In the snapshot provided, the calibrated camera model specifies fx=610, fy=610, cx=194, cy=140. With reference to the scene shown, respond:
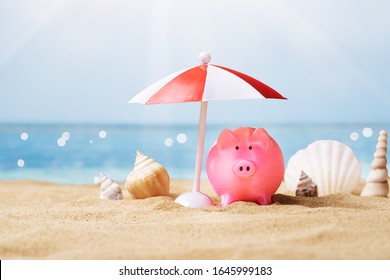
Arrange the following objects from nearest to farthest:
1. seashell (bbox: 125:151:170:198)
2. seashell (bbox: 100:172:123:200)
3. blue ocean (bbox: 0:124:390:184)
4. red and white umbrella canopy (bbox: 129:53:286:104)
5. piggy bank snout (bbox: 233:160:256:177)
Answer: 1. red and white umbrella canopy (bbox: 129:53:286:104)
2. piggy bank snout (bbox: 233:160:256:177)
3. seashell (bbox: 125:151:170:198)
4. seashell (bbox: 100:172:123:200)
5. blue ocean (bbox: 0:124:390:184)

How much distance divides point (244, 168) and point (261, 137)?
0.27 m

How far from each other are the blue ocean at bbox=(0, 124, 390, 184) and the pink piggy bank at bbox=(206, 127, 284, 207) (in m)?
5.48

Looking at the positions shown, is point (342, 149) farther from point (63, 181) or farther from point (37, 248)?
point (63, 181)

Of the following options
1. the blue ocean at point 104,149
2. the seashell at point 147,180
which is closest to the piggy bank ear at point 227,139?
the seashell at point 147,180

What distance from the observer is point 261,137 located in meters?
4.25

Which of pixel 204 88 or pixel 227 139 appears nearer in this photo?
pixel 204 88

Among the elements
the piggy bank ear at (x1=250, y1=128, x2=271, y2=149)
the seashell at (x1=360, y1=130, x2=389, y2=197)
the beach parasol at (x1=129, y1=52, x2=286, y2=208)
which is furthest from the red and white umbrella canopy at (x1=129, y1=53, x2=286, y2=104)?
the seashell at (x1=360, y1=130, x2=389, y2=197)

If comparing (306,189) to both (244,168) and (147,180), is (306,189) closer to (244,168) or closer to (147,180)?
(244,168)

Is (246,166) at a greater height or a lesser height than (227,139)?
lesser

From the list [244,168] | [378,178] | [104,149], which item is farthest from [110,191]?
[104,149]

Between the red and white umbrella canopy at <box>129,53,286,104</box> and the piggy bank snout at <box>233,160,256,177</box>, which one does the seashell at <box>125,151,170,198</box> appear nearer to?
the red and white umbrella canopy at <box>129,53,286,104</box>

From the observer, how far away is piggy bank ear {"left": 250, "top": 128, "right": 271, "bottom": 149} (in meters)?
4.23

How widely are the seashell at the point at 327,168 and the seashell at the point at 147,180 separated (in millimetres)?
1368

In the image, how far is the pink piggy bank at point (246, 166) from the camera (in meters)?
4.18
